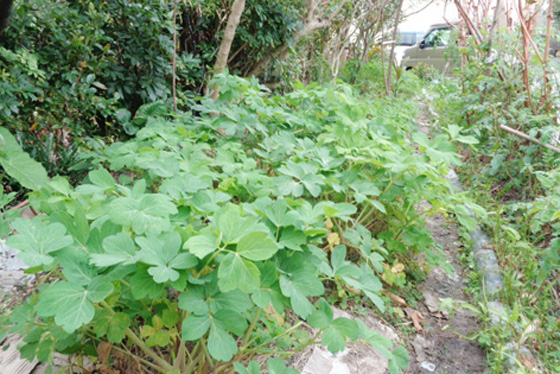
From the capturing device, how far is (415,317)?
217cm

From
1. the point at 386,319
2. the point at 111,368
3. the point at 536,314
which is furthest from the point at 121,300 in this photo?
the point at 536,314

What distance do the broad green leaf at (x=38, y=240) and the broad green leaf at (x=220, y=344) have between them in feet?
1.32

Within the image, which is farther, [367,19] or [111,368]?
[367,19]

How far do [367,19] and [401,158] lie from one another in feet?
20.2

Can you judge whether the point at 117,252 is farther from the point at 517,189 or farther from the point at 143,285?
the point at 517,189

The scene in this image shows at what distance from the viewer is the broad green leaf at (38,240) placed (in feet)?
2.98

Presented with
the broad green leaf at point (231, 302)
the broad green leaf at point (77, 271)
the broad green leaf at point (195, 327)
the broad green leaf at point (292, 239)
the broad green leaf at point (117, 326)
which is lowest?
the broad green leaf at point (117, 326)

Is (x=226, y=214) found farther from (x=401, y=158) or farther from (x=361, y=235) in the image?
(x=401, y=158)

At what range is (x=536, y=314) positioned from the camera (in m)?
2.06

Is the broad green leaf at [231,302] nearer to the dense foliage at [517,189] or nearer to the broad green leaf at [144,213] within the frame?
the broad green leaf at [144,213]

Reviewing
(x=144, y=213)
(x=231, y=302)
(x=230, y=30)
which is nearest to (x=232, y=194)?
(x=144, y=213)

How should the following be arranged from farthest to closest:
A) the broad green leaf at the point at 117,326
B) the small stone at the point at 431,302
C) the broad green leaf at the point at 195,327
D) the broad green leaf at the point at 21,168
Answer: the small stone at the point at 431,302
the broad green leaf at the point at 21,168
the broad green leaf at the point at 117,326
the broad green leaf at the point at 195,327

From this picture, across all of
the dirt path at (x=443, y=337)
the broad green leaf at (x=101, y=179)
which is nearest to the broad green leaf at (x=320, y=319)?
the broad green leaf at (x=101, y=179)

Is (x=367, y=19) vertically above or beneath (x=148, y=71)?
→ above
